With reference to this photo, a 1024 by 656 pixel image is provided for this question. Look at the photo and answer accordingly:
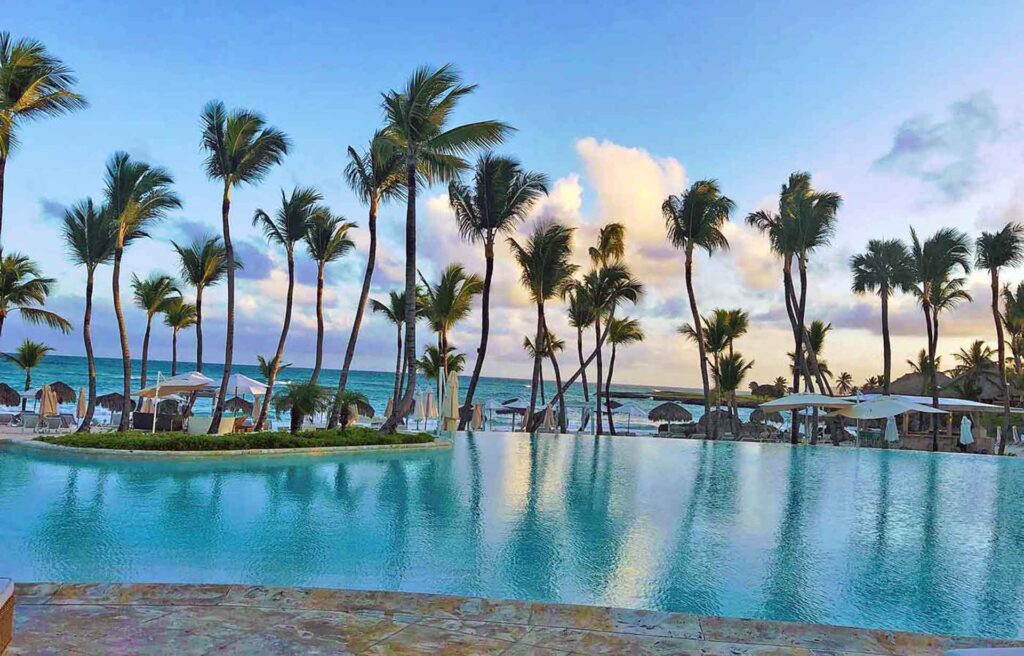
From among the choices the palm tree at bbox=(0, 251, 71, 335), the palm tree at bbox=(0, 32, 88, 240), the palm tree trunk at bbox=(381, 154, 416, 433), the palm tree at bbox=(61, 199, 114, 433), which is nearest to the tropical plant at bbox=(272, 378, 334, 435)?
the palm tree trunk at bbox=(381, 154, 416, 433)

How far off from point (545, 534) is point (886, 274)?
24.1 metres

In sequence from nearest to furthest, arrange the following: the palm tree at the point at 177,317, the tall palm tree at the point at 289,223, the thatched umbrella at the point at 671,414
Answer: the tall palm tree at the point at 289,223, the palm tree at the point at 177,317, the thatched umbrella at the point at 671,414

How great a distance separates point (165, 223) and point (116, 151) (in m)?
1.98

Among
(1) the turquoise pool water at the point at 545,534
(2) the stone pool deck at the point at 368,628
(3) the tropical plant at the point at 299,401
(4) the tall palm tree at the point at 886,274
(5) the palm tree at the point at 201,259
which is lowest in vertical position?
(1) the turquoise pool water at the point at 545,534

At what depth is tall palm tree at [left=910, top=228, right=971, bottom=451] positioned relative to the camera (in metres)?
25.9

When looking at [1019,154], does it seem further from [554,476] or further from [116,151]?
[116,151]

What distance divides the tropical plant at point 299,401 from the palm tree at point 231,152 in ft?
4.99

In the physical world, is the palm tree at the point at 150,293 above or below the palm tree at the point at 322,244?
below

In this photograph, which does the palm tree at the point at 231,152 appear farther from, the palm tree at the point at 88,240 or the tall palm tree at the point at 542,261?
the tall palm tree at the point at 542,261

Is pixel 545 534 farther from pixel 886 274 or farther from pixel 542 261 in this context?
pixel 886 274

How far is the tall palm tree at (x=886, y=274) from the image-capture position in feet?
87.4

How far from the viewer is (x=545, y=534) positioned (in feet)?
25.4

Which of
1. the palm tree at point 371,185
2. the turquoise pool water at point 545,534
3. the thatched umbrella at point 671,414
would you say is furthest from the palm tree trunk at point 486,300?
the thatched umbrella at point 671,414

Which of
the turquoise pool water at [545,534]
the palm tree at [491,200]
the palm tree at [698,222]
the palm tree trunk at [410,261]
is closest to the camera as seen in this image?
the turquoise pool water at [545,534]
